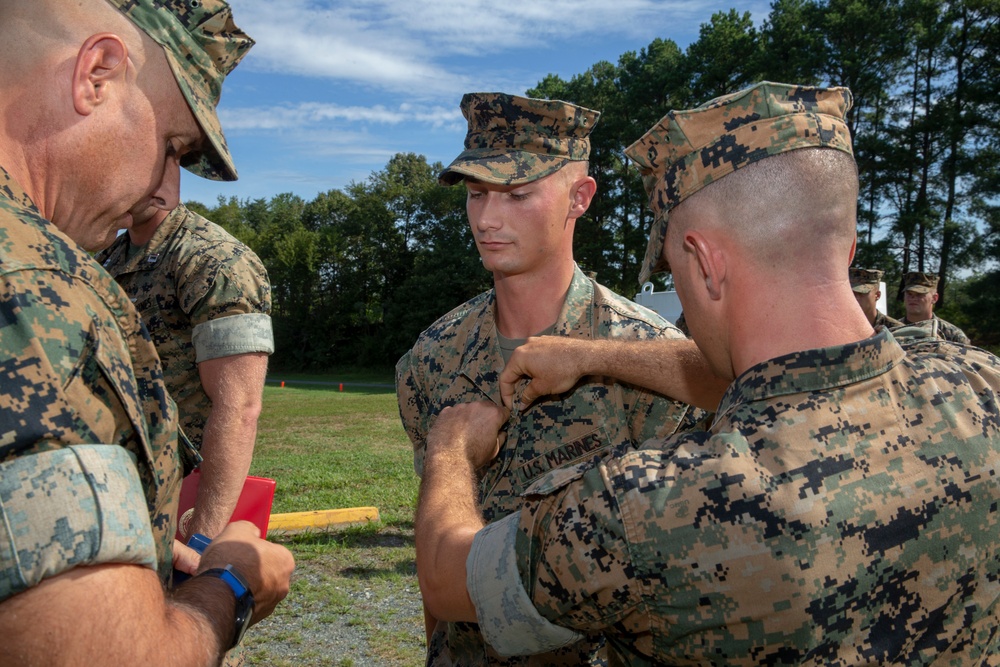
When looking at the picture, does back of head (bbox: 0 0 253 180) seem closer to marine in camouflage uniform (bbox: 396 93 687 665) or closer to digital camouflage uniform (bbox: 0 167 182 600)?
digital camouflage uniform (bbox: 0 167 182 600)

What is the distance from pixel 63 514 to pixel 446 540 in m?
0.94

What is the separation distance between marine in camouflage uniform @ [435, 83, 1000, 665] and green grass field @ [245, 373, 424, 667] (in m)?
3.91

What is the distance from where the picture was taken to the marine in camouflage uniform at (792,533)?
157 centimetres

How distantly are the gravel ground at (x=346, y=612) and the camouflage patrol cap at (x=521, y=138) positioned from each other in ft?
11.6

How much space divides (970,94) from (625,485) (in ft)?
134

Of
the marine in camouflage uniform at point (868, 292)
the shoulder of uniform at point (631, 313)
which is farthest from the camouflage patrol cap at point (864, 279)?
the shoulder of uniform at point (631, 313)

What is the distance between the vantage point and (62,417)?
51.1 inches

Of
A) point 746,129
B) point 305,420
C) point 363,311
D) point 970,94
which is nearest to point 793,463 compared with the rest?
point 746,129

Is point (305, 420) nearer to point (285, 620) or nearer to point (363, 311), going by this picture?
point (285, 620)

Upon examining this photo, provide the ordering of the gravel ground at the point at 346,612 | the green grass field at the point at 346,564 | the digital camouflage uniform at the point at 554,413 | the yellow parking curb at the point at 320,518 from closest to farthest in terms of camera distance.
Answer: the digital camouflage uniform at the point at 554,413 < the gravel ground at the point at 346,612 < the green grass field at the point at 346,564 < the yellow parking curb at the point at 320,518

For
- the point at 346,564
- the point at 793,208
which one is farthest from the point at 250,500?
the point at 346,564

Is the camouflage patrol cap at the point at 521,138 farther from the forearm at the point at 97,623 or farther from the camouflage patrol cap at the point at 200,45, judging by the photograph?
the forearm at the point at 97,623

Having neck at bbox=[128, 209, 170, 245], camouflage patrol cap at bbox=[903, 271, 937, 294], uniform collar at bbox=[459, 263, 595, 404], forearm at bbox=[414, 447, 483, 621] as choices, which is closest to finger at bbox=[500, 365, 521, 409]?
uniform collar at bbox=[459, 263, 595, 404]

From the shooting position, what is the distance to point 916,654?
5.30ft
